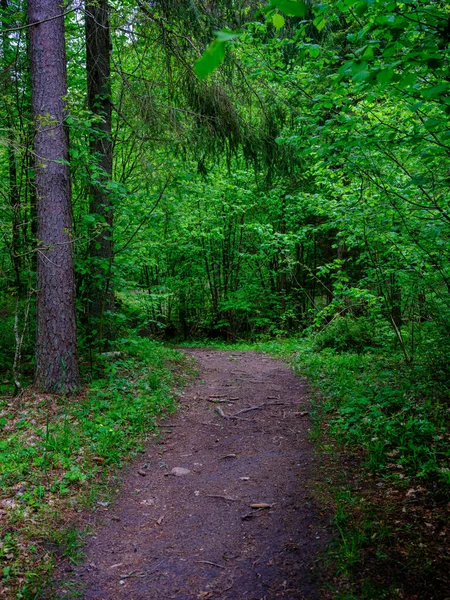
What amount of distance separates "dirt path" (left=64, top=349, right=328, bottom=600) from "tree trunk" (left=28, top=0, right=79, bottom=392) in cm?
210

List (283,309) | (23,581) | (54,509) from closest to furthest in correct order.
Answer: (23,581) → (54,509) → (283,309)

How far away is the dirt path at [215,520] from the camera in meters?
3.08

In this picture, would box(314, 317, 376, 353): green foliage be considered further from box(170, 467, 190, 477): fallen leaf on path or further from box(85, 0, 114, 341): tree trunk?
box(170, 467, 190, 477): fallen leaf on path

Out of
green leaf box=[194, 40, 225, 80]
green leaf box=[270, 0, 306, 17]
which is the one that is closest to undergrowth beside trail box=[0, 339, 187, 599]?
green leaf box=[194, 40, 225, 80]

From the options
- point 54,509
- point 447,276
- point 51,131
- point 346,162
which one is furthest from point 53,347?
point 447,276

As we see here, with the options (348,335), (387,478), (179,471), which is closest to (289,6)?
(387,478)

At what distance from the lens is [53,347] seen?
19.8 feet

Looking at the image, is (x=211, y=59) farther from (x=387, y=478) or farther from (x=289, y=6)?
(x=387, y=478)

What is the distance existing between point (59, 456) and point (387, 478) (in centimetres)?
359

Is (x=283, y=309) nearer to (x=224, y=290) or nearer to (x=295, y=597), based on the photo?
(x=224, y=290)

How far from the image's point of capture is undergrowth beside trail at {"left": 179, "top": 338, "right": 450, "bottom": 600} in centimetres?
285

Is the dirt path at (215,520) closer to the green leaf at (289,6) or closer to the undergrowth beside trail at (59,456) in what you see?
the undergrowth beside trail at (59,456)

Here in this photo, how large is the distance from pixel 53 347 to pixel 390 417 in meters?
4.87

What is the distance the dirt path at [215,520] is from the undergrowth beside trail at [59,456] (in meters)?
0.29
